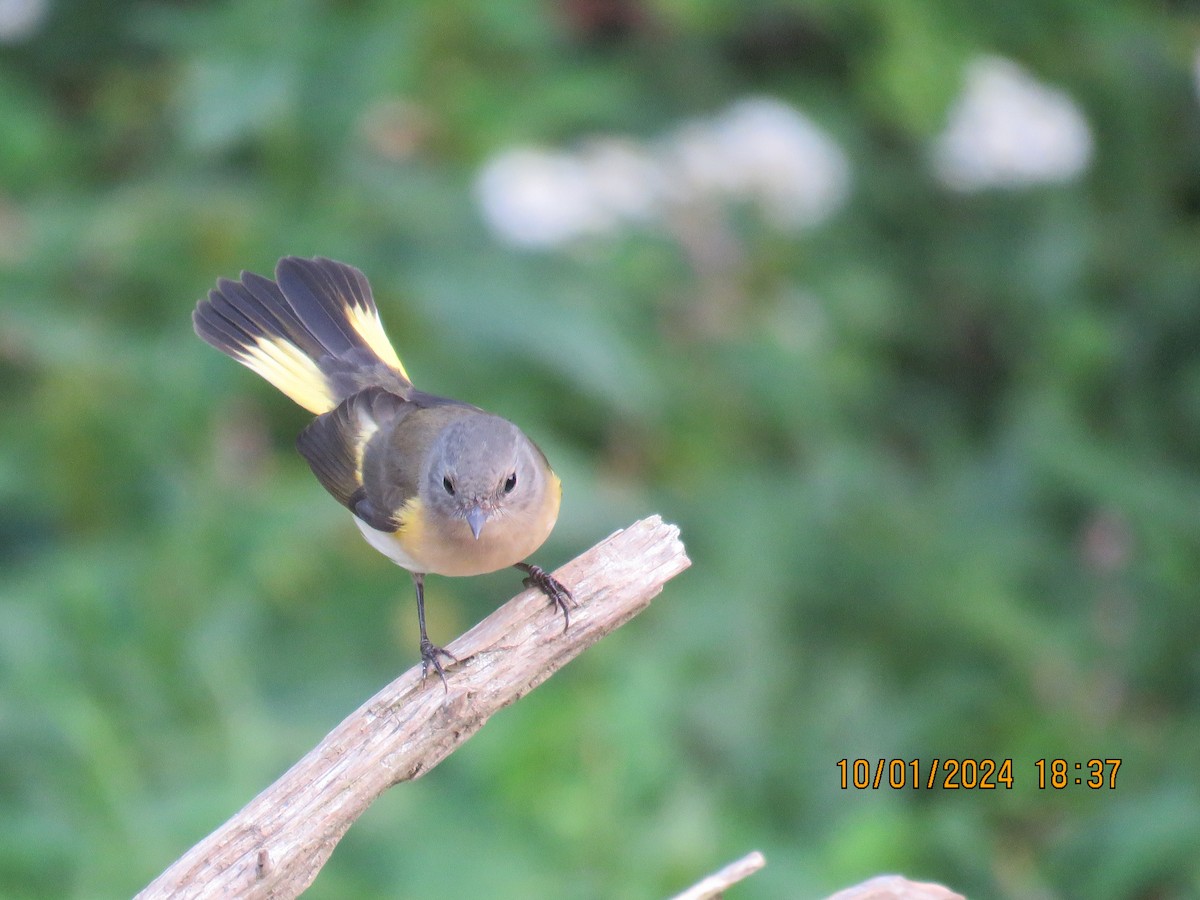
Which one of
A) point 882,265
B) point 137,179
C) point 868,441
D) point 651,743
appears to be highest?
point 137,179

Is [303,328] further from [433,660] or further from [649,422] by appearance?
[649,422]

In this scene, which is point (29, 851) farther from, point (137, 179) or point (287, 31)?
point (137, 179)

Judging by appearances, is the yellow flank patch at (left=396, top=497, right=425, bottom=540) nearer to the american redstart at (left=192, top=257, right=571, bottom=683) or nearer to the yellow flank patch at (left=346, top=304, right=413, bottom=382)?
the american redstart at (left=192, top=257, right=571, bottom=683)

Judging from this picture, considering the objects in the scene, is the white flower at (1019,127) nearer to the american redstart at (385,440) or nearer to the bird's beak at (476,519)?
the american redstart at (385,440)

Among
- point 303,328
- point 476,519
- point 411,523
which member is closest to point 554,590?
point 476,519

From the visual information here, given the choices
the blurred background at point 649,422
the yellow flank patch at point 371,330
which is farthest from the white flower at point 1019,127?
the yellow flank patch at point 371,330

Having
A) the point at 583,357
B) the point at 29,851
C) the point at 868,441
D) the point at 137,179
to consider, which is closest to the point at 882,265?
the point at 868,441

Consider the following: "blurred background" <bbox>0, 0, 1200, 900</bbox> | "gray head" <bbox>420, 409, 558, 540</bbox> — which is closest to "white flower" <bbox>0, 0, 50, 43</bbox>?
"blurred background" <bbox>0, 0, 1200, 900</bbox>
